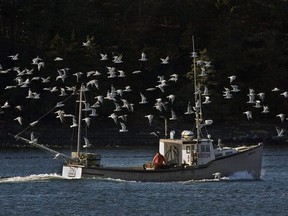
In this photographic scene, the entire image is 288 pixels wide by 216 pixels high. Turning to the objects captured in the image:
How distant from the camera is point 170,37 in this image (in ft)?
411

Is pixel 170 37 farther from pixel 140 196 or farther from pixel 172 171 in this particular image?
pixel 140 196

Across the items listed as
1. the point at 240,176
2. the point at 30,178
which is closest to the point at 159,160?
the point at 240,176

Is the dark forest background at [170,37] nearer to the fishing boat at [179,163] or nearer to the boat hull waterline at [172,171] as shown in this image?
the fishing boat at [179,163]

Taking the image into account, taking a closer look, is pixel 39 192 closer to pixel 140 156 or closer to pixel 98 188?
pixel 98 188

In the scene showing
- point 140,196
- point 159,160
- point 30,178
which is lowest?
point 140,196

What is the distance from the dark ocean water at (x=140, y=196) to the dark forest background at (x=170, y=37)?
38.4 meters

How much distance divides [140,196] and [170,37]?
57.1 metres

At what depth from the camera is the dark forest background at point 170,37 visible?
12006 cm

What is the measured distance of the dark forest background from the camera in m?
120

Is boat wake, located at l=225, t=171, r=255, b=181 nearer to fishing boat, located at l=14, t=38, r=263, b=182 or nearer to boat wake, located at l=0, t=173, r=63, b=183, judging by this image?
A: fishing boat, located at l=14, t=38, r=263, b=182

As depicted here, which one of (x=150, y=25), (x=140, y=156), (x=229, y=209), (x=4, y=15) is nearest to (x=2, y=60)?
(x=4, y=15)

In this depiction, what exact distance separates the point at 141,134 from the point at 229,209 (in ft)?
162

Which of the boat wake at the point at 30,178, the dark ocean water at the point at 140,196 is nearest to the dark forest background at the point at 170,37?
the dark ocean water at the point at 140,196

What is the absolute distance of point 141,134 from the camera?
114188mm
